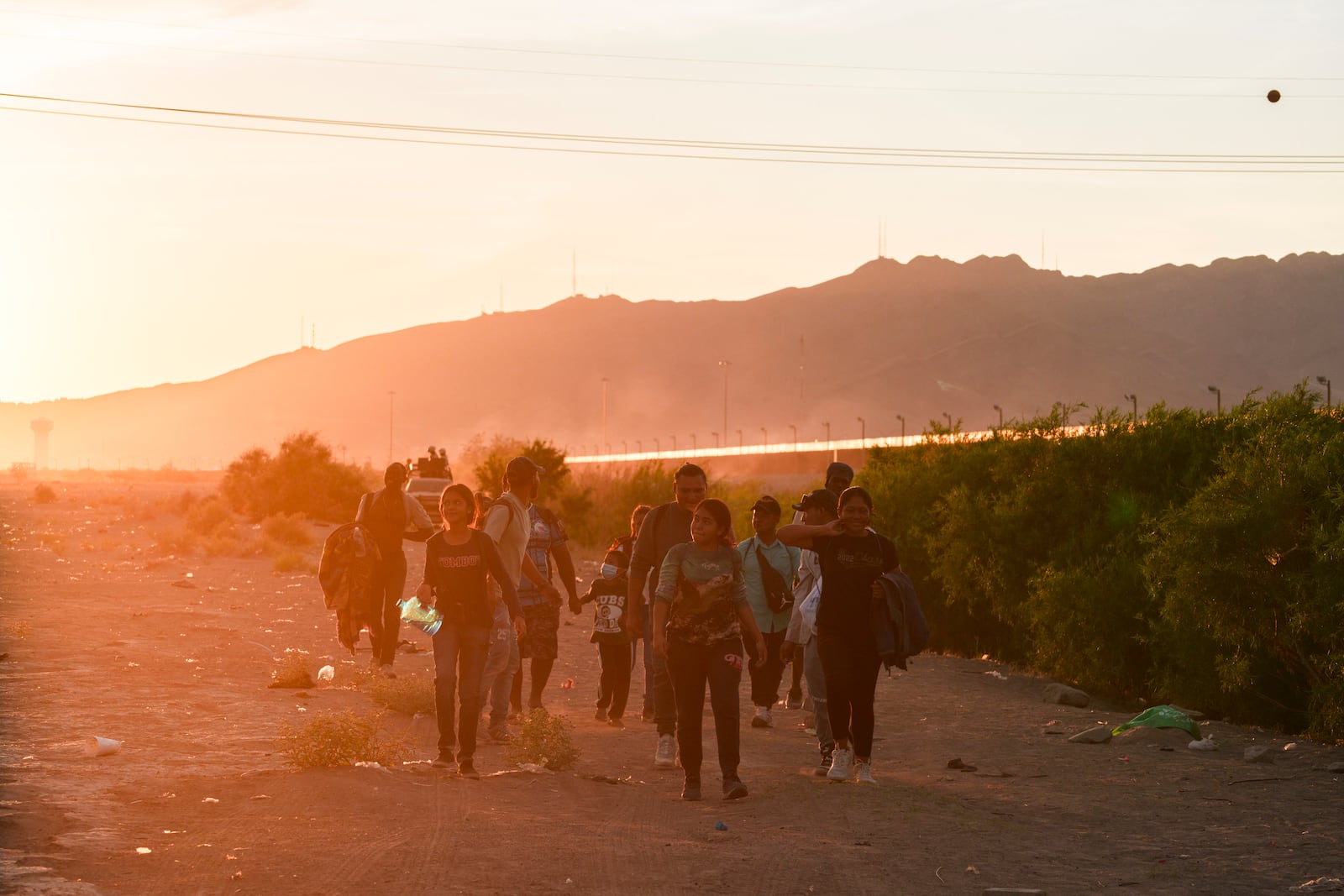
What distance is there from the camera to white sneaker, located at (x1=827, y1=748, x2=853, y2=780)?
10281 millimetres

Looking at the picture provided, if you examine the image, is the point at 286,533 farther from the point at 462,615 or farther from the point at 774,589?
the point at 462,615

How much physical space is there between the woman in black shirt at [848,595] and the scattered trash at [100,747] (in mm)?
4829

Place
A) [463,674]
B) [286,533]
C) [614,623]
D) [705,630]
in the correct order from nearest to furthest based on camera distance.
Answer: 1. [705,630]
2. [463,674]
3. [614,623]
4. [286,533]

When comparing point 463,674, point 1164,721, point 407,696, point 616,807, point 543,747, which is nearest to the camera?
point 616,807

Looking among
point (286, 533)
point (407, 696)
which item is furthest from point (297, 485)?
point (407, 696)

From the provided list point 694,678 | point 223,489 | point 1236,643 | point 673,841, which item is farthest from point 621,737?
point 223,489

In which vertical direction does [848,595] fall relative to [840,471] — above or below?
below

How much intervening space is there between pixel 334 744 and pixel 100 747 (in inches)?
65.4

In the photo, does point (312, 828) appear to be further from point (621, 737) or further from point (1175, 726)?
point (1175, 726)

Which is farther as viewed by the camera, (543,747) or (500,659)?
(500,659)

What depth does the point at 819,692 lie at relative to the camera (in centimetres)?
1104

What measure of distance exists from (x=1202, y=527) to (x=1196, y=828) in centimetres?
487

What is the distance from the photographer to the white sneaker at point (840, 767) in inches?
405

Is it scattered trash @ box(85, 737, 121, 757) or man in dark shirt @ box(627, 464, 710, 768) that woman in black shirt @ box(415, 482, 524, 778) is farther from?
scattered trash @ box(85, 737, 121, 757)
